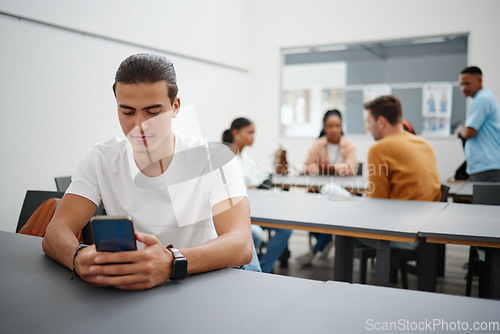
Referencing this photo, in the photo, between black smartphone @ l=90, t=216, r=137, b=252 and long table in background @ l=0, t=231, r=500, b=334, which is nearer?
long table in background @ l=0, t=231, r=500, b=334

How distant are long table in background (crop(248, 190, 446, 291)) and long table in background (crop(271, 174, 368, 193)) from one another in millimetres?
713

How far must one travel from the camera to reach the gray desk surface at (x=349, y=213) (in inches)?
79.5

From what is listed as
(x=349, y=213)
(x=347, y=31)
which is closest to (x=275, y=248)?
(x=349, y=213)

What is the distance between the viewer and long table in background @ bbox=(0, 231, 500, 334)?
2.69 feet

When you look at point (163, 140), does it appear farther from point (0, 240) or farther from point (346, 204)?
point (346, 204)

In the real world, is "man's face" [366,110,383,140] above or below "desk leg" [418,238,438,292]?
above

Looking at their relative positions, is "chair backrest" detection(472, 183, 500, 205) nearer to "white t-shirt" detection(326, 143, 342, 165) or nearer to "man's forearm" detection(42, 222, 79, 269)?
"white t-shirt" detection(326, 143, 342, 165)

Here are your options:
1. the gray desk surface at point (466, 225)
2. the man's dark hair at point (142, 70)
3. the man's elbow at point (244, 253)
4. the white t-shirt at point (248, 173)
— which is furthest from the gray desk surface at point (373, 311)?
the white t-shirt at point (248, 173)

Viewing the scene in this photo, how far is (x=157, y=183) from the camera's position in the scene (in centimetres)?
141

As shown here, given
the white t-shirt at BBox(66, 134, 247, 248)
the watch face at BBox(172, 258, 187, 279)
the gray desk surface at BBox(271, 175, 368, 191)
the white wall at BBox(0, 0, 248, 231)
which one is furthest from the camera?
the gray desk surface at BBox(271, 175, 368, 191)

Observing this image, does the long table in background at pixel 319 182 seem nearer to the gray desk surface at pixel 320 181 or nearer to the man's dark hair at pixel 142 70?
the gray desk surface at pixel 320 181

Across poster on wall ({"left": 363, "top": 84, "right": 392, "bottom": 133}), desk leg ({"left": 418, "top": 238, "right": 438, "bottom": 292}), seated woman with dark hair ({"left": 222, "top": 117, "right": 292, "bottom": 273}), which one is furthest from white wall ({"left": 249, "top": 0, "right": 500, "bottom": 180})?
desk leg ({"left": 418, "top": 238, "right": 438, "bottom": 292})

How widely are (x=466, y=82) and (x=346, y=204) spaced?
216cm

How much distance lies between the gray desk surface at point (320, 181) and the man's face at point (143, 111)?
8.27ft
